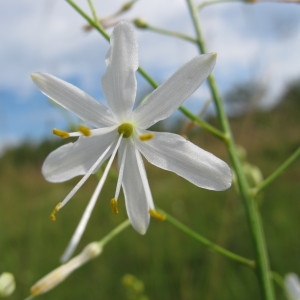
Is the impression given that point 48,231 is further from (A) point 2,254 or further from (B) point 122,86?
(B) point 122,86

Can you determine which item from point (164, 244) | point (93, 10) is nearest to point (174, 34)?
point (93, 10)

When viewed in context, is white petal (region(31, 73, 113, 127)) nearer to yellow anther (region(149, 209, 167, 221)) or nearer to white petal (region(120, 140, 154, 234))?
white petal (region(120, 140, 154, 234))

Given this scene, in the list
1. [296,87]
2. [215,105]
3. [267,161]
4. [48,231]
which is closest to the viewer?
[215,105]

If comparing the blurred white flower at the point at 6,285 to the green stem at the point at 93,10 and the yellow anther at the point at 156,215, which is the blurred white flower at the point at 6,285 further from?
the green stem at the point at 93,10

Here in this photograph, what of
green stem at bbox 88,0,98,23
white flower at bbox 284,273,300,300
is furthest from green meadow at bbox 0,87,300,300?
green stem at bbox 88,0,98,23

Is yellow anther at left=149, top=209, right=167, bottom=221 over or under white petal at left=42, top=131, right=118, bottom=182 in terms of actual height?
under

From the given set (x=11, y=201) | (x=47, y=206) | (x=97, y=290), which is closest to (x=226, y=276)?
(x=97, y=290)

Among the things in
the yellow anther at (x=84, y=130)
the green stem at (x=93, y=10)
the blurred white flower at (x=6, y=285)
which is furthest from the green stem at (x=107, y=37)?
the blurred white flower at (x=6, y=285)
